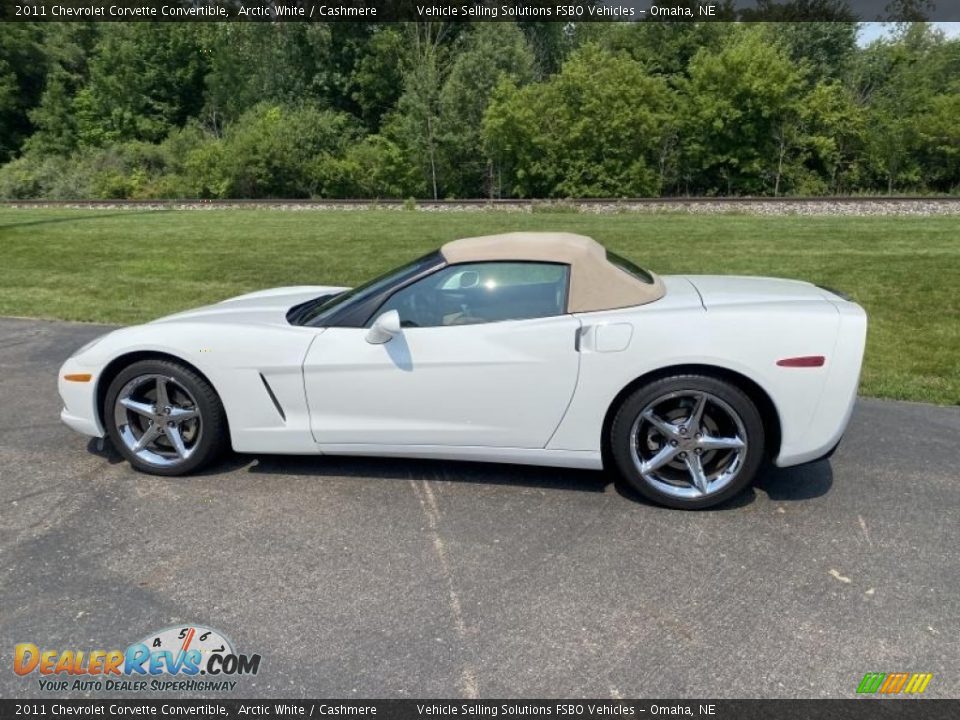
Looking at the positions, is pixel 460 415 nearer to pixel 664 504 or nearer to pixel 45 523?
pixel 664 504

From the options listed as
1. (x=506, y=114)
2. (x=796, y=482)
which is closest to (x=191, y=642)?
(x=796, y=482)

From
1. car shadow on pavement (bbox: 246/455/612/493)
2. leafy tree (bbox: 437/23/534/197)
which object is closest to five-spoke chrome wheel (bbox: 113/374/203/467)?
car shadow on pavement (bbox: 246/455/612/493)

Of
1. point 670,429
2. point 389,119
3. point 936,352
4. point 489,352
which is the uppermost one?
point 389,119

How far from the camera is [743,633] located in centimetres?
266

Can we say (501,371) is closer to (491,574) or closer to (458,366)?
(458,366)

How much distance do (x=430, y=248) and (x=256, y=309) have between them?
8.92 m

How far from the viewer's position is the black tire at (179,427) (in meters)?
3.89

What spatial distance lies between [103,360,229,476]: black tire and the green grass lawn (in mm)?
2938

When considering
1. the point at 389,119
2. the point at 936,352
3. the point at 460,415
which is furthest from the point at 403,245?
the point at 389,119

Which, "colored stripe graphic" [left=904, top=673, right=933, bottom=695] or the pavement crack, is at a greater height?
the pavement crack

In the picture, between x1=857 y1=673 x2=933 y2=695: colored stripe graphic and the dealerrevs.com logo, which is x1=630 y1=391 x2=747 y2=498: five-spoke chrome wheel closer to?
x1=857 y1=673 x2=933 y2=695: colored stripe graphic

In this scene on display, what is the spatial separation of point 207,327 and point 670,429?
2477 mm

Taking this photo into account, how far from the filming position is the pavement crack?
2438 millimetres

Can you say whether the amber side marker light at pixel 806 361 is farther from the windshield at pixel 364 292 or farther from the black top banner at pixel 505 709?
the windshield at pixel 364 292
